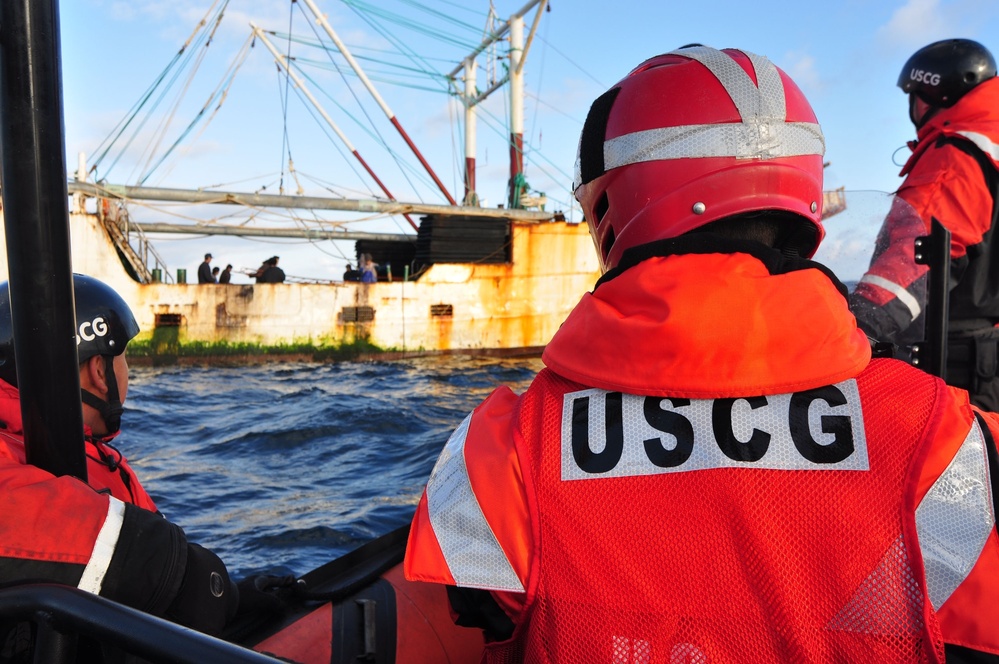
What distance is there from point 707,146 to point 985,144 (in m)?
2.44

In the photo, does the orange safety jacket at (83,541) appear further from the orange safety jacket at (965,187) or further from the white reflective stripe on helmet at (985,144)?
the white reflective stripe on helmet at (985,144)

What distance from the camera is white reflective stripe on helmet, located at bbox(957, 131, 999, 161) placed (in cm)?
322

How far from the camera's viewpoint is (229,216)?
17.4 m

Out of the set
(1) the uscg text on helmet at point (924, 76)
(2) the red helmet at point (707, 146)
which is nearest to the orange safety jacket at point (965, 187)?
(1) the uscg text on helmet at point (924, 76)

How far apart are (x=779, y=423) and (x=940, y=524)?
24 cm

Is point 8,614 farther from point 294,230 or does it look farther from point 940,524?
point 294,230

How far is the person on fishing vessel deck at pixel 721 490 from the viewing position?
1056 mm

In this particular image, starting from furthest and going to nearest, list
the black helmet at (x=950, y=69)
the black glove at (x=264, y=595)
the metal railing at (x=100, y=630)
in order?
1. the black helmet at (x=950, y=69)
2. the black glove at (x=264, y=595)
3. the metal railing at (x=100, y=630)

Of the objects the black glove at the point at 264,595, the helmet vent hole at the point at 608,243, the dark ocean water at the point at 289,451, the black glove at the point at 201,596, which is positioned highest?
the helmet vent hole at the point at 608,243

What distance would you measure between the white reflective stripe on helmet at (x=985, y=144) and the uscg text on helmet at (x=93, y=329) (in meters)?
3.45

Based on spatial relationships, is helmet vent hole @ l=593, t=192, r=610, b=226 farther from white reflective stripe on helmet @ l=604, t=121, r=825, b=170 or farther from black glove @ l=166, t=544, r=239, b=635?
black glove @ l=166, t=544, r=239, b=635

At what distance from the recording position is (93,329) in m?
2.69

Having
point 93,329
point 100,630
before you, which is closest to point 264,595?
point 93,329

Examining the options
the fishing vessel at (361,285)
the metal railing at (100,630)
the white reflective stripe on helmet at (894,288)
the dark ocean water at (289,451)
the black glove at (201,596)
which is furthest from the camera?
the fishing vessel at (361,285)
